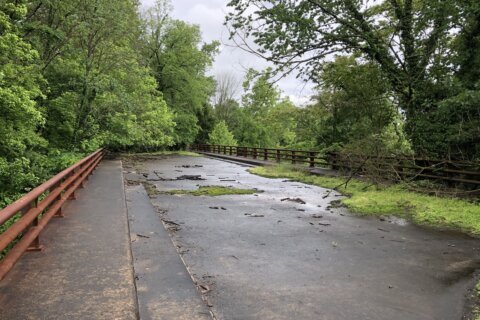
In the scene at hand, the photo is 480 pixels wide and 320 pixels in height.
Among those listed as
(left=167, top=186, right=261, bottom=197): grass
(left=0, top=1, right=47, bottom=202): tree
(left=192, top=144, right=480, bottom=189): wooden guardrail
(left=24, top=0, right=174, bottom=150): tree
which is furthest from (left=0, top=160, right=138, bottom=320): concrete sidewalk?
(left=24, top=0, right=174, bottom=150): tree

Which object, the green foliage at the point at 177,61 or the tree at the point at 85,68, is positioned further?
the green foliage at the point at 177,61

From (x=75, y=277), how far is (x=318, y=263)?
3.18 meters

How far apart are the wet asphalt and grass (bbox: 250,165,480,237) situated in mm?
573

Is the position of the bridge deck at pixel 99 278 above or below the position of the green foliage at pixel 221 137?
below

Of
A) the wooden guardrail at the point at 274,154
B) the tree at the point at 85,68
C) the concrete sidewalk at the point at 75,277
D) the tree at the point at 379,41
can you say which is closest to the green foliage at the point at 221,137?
the wooden guardrail at the point at 274,154

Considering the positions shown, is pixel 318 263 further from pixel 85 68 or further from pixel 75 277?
pixel 85 68

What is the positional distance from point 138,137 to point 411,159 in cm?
2074

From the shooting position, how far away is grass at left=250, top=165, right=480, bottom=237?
829 centimetres

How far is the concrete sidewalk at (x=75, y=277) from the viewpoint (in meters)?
3.48

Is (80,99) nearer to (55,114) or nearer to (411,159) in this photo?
(55,114)

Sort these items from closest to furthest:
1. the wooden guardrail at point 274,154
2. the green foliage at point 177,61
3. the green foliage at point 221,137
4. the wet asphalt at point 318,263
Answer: the wet asphalt at point 318,263 → the wooden guardrail at point 274,154 → the green foliage at point 177,61 → the green foliage at point 221,137

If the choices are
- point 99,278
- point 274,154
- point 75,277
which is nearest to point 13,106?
point 75,277

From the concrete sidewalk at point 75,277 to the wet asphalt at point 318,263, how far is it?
3.08ft

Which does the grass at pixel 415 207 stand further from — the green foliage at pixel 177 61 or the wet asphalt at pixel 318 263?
the green foliage at pixel 177 61
